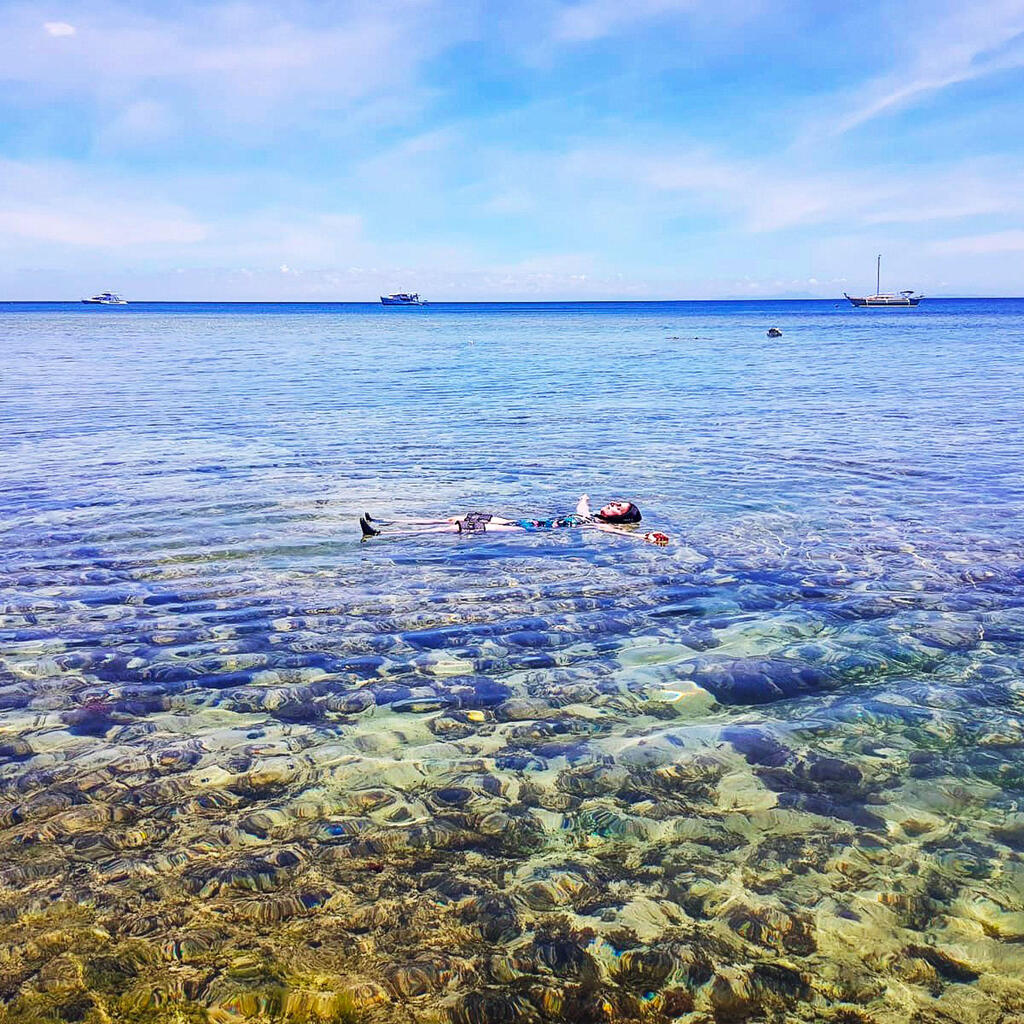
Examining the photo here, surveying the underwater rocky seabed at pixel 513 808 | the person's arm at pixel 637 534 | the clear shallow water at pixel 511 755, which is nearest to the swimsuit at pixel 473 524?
the clear shallow water at pixel 511 755

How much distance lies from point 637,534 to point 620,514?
1.89 feet

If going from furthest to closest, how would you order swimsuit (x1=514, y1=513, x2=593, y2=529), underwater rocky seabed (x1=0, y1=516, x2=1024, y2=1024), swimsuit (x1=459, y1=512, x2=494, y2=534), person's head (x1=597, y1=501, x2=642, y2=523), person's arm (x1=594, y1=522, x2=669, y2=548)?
1. swimsuit (x1=514, y1=513, x2=593, y2=529)
2. person's head (x1=597, y1=501, x2=642, y2=523)
3. swimsuit (x1=459, y1=512, x2=494, y2=534)
4. person's arm (x1=594, y1=522, x2=669, y2=548)
5. underwater rocky seabed (x1=0, y1=516, x2=1024, y2=1024)

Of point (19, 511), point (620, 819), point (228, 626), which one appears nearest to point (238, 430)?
point (19, 511)

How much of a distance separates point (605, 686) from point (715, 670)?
1345mm

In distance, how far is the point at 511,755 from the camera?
24.8 feet

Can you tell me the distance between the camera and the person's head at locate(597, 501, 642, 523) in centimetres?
1548

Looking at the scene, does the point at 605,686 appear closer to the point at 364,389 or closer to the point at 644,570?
the point at 644,570

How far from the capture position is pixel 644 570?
13.1 metres

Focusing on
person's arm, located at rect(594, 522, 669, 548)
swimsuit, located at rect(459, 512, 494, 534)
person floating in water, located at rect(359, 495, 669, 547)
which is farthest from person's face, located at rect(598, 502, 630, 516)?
swimsuit, located at rect(459, 512, 494, 534)

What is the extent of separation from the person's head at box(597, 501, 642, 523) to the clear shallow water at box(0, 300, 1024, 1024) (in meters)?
0.73

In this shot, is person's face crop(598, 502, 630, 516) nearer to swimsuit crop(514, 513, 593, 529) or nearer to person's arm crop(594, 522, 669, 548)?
person's arm crop(594, 522, 669, 548)

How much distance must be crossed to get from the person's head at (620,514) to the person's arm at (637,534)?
0.43 ft

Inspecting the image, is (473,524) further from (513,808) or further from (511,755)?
(513,808)

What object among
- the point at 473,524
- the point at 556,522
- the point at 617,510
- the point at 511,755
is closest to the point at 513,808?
the point at 511,755
